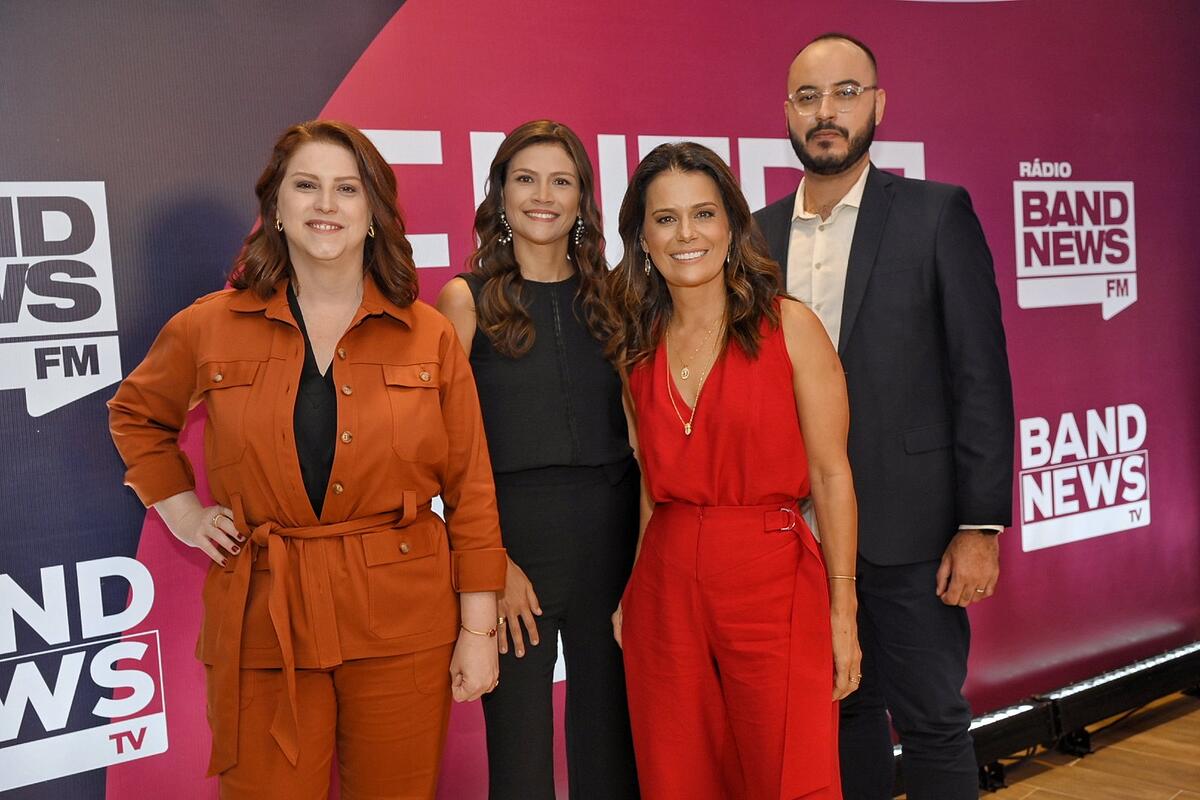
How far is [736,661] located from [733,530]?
9.7 inches

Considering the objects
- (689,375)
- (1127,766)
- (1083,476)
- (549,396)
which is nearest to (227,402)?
(549,396)

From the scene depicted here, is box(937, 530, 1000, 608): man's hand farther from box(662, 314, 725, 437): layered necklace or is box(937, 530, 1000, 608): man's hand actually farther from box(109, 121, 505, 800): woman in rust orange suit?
box(109, 121, 505, 800): woman in rust orange suit

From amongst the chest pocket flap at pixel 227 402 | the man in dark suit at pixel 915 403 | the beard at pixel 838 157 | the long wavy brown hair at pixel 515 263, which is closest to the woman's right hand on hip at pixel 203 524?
the chest pocket flap at pixel 227 402

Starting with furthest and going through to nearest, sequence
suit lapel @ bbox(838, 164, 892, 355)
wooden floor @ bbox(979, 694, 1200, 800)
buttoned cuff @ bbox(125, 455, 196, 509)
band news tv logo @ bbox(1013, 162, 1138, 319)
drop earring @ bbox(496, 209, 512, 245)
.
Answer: band news tv logo @ bbox(1013, 162, 1138, 319) → wooden floor @ bbox(979, 694, 1200, 800) → suit lapel @ bbox(838, 164, 892, 355) → drop earring @ bbox(496, 209, 512, 245) → buttoned cuff @ bbox(125, 455, 196, 509)

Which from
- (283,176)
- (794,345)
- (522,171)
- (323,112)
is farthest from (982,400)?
(323,112)

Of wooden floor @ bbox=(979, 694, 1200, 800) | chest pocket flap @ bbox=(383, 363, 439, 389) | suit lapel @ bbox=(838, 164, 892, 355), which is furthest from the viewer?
wooden floor @ bbox=(979, 694, 1200, 800)

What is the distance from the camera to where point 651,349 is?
7.51ft

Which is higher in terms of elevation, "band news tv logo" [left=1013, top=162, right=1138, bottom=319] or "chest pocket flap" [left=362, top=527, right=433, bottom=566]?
"band news tv logo" [left=1013, top=162, right=1138, bottom=319]

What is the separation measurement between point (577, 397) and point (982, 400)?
899mm

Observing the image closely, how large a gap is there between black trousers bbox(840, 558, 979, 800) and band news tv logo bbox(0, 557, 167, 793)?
1.69 meters

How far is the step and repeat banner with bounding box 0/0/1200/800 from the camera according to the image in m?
2.47

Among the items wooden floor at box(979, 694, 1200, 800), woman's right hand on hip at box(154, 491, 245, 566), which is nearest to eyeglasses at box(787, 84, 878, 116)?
woman's right hand on hip at box(154, 491, 245, 566)

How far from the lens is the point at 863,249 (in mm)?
2533

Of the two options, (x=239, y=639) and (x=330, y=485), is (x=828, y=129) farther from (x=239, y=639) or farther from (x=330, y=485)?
(x=239, y=639)
